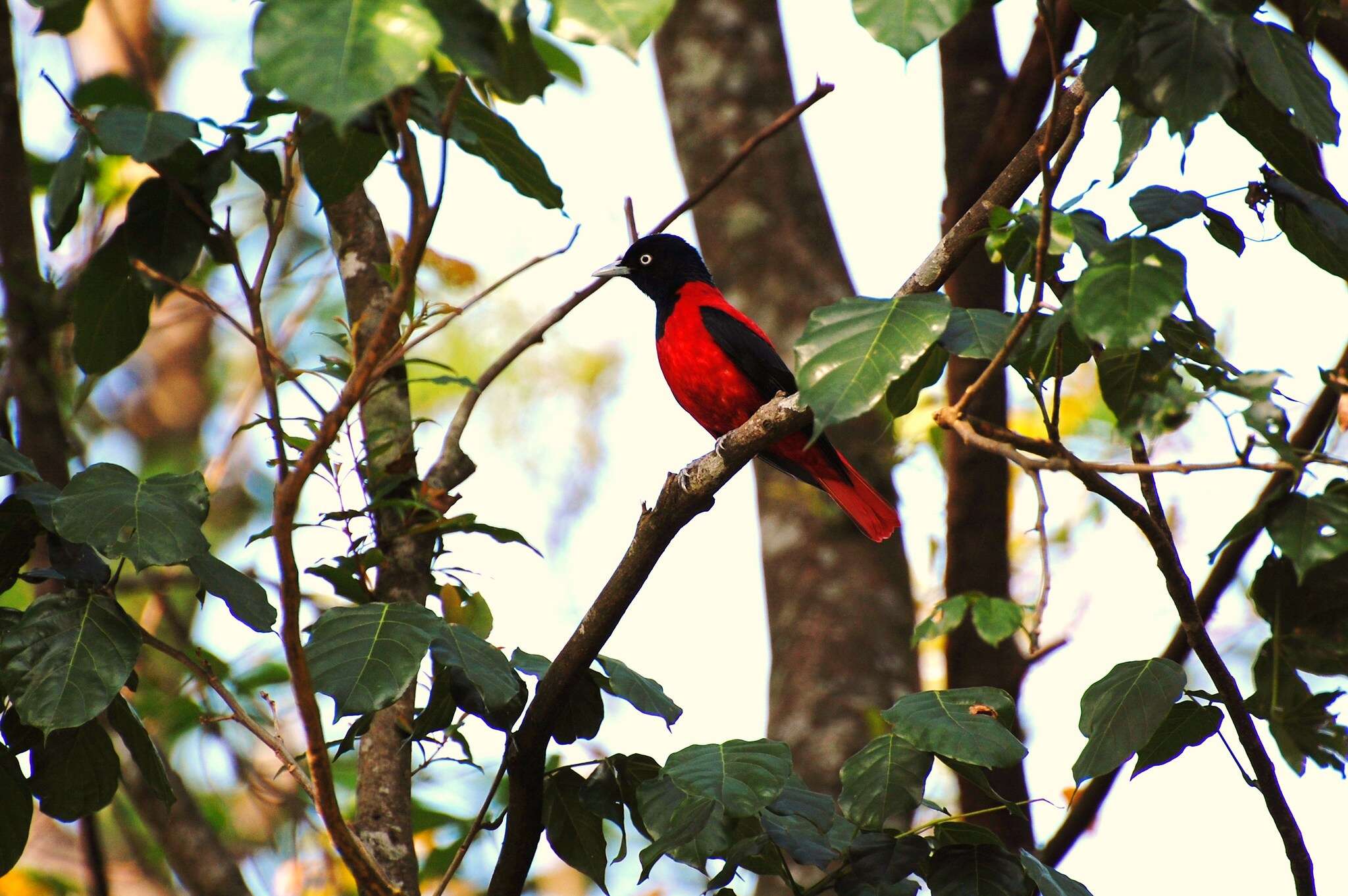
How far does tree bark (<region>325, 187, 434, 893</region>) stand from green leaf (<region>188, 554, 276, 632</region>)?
1.51 ft

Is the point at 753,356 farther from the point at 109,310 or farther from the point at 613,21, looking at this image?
the point at 613,21

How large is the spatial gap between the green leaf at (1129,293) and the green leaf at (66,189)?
1.69 meters

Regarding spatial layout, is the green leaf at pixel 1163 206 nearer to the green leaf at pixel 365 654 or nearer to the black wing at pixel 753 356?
the green leaf at pixel 365 654

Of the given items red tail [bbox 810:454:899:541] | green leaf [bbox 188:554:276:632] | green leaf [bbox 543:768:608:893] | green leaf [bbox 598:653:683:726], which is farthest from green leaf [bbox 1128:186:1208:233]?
red tail [bbox 810:454:899:541]

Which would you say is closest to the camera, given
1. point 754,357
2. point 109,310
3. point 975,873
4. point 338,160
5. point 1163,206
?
point 1163,206

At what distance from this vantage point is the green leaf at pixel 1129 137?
173 centimetres

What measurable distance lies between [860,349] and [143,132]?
4.09ft

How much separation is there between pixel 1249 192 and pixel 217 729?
2783 mm

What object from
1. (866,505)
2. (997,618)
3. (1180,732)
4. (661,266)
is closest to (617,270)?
(661,266)

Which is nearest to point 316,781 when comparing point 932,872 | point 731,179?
point 932,872

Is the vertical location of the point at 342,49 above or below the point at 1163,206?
below

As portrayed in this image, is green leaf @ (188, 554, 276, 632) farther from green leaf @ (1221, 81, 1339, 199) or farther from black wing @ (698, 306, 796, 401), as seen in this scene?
black wing @ (698, 306, 796, 401)

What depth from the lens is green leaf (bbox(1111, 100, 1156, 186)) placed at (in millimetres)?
1729

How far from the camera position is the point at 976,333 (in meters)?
1.79
